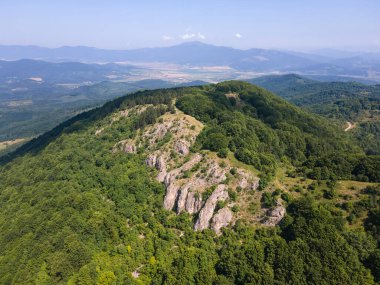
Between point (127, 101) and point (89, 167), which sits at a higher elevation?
point (127, 101)

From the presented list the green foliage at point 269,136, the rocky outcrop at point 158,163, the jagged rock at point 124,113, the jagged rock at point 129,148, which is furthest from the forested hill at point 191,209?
the jagged rock at point 124,113

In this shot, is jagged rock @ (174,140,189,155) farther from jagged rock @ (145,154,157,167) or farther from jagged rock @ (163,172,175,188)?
jagged rock @ (163,172,175,188)

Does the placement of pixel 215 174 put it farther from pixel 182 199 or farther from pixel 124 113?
pixel 124 113

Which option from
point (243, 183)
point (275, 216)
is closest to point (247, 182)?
point (243, 183)

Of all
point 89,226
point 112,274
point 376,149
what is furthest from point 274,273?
point 376,149

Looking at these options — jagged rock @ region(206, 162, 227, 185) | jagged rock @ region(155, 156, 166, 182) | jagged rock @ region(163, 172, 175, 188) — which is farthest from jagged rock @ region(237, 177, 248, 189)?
A: jagged rock @ region(155, 156, 166, 182)

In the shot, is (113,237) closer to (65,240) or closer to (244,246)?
(65,240)

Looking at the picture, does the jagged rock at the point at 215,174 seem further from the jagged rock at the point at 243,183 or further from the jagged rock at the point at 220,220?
the jagged rock at the point at 220,220
